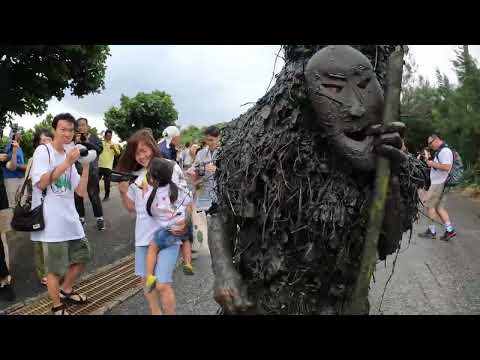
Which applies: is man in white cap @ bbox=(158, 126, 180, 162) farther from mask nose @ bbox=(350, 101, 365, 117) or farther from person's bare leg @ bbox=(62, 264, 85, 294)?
mask nose @ bbox=(350, 101, 365, 117)

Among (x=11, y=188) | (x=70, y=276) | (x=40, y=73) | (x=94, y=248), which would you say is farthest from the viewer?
(x=40, y=73)

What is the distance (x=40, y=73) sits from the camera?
8.08 metres

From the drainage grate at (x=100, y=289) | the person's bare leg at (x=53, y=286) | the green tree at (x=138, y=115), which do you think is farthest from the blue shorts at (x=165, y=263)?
the green tree at (x=138, y=115)

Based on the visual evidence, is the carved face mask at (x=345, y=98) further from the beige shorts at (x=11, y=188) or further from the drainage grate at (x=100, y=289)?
the beige shorts at (x=11, y=188)

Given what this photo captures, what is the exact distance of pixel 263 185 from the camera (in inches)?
72.7

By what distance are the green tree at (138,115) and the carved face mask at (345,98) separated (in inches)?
771

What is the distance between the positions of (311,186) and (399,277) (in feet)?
13.2

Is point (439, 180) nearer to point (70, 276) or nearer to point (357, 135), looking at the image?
point (70, 276)

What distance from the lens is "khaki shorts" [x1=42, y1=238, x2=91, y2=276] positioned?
377 centimetres

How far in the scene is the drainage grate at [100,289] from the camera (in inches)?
158

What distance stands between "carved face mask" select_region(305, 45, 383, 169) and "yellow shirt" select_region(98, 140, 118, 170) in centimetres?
683

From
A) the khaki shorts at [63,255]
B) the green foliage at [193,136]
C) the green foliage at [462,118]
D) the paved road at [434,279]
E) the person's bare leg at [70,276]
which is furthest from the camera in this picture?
the green foliage at [462,118]

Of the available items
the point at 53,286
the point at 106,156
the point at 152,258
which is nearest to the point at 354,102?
the point at 152,258
